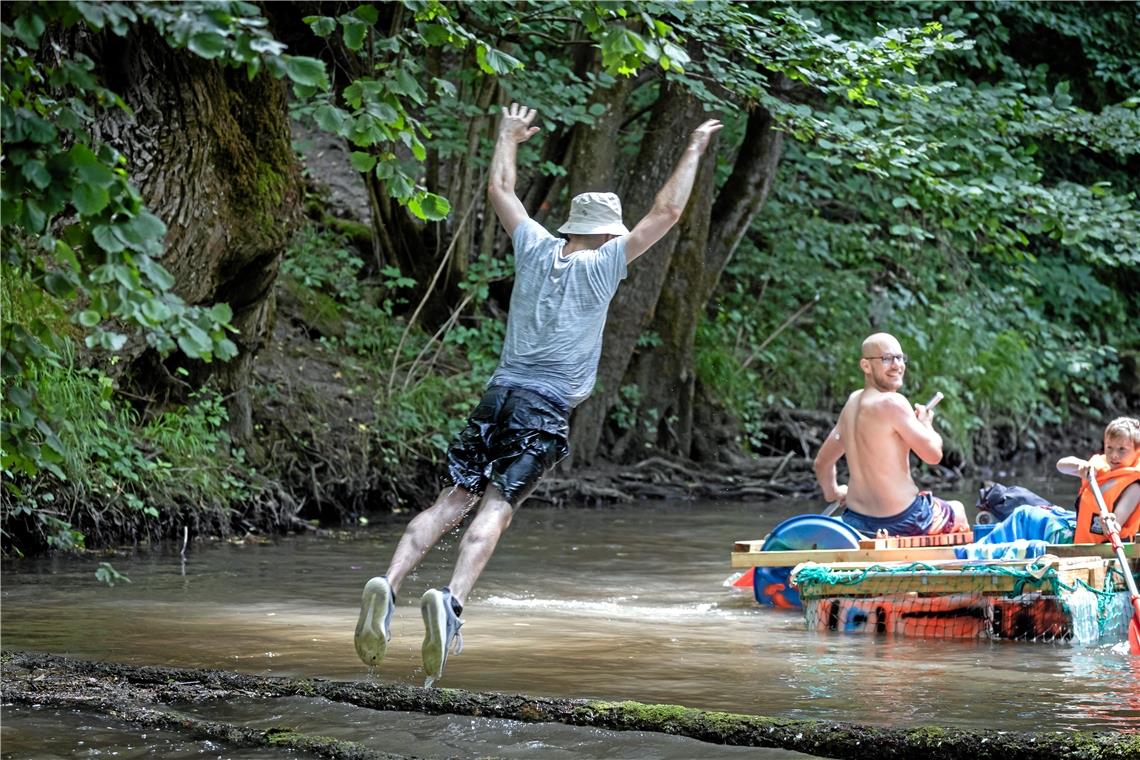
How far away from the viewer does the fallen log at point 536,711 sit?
3.81m

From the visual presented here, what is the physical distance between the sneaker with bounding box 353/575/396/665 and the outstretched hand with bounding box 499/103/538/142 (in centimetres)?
216

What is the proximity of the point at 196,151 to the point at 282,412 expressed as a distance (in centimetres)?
393

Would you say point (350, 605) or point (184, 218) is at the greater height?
point (184, 218)

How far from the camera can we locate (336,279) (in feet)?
50.8

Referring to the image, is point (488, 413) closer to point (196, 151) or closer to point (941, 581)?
point (941, 581)

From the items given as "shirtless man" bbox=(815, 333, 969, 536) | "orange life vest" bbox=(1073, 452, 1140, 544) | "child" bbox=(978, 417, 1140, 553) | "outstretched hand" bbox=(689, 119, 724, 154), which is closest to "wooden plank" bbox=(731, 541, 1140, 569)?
"child" bbox=(978, 417, 1140, 553)

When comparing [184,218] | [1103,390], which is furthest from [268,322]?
[1103,390]

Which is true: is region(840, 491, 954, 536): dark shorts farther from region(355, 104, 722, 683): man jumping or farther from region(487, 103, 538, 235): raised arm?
region(487, 103, 538, 235): raised arm

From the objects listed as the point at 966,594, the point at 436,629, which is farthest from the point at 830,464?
the point at 436,629

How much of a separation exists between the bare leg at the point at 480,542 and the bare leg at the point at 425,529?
13cm

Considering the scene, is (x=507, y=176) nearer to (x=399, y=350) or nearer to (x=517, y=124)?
(x=517, y=124)

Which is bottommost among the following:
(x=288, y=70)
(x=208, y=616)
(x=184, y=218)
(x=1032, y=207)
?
(x=208, y=616)

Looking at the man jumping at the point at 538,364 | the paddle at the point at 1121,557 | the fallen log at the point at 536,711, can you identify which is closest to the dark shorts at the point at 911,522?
the paddle at the point at 1121,557

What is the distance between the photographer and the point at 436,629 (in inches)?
Result: 205
